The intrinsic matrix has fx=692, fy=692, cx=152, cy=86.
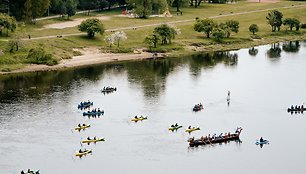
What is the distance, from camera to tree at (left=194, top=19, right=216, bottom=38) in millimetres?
186125

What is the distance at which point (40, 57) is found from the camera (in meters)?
155

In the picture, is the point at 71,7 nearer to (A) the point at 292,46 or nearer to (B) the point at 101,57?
(B) the point at 101,57

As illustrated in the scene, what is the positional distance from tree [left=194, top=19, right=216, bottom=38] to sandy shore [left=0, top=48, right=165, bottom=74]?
2007 cm

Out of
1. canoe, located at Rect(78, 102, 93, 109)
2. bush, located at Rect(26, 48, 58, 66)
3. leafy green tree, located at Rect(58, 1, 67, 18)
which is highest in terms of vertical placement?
leafy green tree, located at Rect(58, 1, 67, 18)

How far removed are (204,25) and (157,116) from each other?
74.0 meters

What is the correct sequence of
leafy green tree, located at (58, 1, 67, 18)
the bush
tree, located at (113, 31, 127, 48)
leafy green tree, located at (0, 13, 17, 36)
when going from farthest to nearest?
leafy green tree, located at (58, 1, 67, 18) < tree, located at (113, 31, 127, 48) < leafy green tree, located at (0, 13, 17, 36) < the bush

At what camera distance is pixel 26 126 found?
110062 millimetres

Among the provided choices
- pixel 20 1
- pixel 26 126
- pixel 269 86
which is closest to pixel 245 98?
pixel 269 86

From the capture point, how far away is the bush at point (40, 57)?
504 feet

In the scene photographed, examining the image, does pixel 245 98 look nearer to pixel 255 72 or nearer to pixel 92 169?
pixel 255 72

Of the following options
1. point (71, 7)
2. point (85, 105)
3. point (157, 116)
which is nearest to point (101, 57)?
point (71, 7)

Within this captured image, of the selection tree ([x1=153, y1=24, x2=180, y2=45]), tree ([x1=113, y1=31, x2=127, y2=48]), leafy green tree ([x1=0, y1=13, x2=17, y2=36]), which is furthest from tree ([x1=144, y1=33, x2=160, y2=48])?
leafy green tree ([x1=0, y1=13, x2=17, y2=36])

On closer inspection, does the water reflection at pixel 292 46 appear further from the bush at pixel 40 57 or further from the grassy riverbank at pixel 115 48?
the bush at pixel 40 57

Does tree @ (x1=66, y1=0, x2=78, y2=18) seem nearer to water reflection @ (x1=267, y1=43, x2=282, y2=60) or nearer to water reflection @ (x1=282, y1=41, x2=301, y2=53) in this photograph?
water reflection @ (x1=267, y1=43, x2=282, y2=60)
